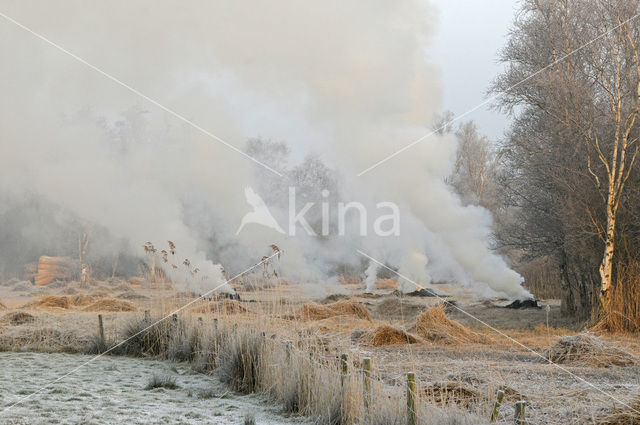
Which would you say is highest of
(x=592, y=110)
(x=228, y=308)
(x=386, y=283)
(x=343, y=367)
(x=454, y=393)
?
(x=592, y=110)

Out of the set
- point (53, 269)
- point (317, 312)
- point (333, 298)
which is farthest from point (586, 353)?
point (53, 269)

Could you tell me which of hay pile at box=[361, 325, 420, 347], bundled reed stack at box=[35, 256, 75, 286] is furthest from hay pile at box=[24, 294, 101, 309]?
bundled reed stack at box=[35, 256, 75, 286]

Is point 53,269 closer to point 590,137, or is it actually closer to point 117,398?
Answer: point 117,398

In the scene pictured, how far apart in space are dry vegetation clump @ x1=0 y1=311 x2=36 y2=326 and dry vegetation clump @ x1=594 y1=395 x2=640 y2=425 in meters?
10.8

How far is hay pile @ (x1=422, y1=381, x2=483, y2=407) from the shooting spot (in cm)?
551

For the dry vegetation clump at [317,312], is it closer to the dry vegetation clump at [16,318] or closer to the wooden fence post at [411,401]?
the dry vegetation clump at [16,318]

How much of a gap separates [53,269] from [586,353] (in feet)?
80.8

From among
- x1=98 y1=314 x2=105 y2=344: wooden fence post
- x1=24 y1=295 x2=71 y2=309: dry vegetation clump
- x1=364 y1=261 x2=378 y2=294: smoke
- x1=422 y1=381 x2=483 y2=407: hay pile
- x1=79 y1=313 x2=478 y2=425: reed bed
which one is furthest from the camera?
x1=364 y1=261 x2=378 y2=294: smoke

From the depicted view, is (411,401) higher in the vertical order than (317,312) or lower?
lower

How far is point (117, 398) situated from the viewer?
22.4 feet

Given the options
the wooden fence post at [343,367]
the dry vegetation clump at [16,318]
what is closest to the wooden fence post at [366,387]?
the wooden fence post at [343,367]

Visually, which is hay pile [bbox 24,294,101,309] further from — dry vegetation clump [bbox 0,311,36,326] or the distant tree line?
the distant tree line

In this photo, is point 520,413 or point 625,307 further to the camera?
point 625,307

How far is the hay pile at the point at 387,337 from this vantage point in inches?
407
